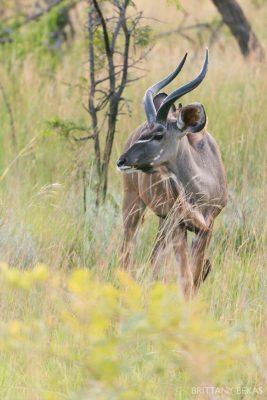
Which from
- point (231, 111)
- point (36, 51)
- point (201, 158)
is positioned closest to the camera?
point (201, 158)

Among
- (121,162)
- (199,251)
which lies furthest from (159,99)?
(199,251)

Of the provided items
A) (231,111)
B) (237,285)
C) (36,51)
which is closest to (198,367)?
(237,285)

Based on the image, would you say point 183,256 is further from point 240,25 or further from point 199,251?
point 240,25

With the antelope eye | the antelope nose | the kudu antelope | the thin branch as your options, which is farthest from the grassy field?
the antelope eye

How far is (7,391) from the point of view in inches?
186

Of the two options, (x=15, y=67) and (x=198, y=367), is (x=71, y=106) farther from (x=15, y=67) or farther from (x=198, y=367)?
(x=198, y=367)

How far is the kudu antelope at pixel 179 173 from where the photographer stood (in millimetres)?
6617

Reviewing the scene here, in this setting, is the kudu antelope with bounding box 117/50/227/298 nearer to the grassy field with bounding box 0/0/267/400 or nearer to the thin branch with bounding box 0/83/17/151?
the grassy field with bounding box 0/0/267/400

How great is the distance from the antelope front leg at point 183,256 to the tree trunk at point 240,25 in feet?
14.3

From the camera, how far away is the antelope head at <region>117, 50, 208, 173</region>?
21.6 ft

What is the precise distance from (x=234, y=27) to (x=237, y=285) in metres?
5.11

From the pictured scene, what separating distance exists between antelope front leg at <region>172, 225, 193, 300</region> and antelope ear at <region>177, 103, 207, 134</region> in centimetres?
61

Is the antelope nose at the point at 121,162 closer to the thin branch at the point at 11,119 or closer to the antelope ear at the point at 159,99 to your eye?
the antelope ear at the point at 159,99

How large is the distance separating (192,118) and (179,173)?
0.37m
